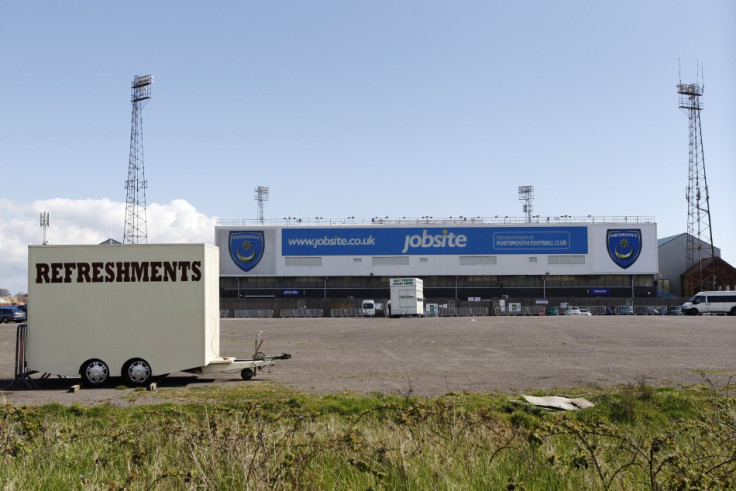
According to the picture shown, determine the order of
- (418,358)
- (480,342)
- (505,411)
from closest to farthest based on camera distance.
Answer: (505,411)
(418,358)
(480,342)

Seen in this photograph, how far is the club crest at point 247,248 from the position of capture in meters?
81.4

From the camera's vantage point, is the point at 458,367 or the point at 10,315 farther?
the point at 10,315

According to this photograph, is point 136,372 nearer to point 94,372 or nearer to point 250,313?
point 94,372

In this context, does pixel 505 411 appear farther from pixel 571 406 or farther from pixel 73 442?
Result: pixel 73 442

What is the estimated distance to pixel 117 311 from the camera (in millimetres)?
14234

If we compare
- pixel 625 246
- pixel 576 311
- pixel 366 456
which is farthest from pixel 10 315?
pixel 625 246

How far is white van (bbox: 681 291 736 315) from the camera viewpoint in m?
61.8

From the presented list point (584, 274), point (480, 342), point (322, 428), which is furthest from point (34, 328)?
point (584, 274)

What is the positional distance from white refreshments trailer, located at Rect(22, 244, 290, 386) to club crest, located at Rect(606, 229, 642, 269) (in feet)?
245

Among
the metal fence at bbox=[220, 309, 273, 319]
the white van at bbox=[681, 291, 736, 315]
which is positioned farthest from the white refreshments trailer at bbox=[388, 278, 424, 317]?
the white van at bbox=[681, 291, 736, 315]

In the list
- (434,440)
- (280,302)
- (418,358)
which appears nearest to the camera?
(434,440)

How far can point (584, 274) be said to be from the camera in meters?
81.2

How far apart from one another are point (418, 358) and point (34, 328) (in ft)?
34.3

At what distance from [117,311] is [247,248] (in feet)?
223
